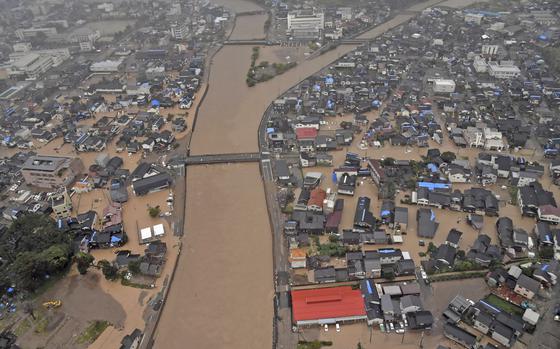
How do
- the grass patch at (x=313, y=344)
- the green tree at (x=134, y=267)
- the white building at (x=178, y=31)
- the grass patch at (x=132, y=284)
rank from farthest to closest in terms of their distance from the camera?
the white building at (x=178, y=31) < the green tree at (x=134, y=267) < the grass patch at (x=132, y=284) < the grass patch at (x=313, y=344)

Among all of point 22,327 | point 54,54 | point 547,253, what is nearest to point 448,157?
point 547,253

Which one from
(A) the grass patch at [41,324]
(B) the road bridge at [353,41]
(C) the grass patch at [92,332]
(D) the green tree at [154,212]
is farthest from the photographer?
(B) the road bridge at [353,41]

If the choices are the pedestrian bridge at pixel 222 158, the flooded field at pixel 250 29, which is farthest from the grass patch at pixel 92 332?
the flooded field at pixel 250 29

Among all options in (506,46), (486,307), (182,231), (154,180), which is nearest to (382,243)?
(486,307)

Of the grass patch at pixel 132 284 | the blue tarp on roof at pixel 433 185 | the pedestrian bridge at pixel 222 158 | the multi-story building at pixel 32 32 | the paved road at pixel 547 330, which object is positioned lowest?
the grass patch at pixel 132 284

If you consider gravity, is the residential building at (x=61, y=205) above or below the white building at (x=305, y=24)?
below

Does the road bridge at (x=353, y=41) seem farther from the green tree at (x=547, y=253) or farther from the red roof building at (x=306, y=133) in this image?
the green tree at (x=547, y=253)

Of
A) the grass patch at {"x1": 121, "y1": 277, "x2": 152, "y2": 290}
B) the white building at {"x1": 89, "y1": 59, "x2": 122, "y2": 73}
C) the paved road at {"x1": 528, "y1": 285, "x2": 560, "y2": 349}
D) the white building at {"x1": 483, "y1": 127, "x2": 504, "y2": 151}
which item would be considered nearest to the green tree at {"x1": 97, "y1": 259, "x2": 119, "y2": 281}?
the grass patch at {"x1": 121, "y1": 277, "x2": 152, "y2": 290}

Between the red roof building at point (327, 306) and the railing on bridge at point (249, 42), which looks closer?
the red roof building at point (327, 306)
